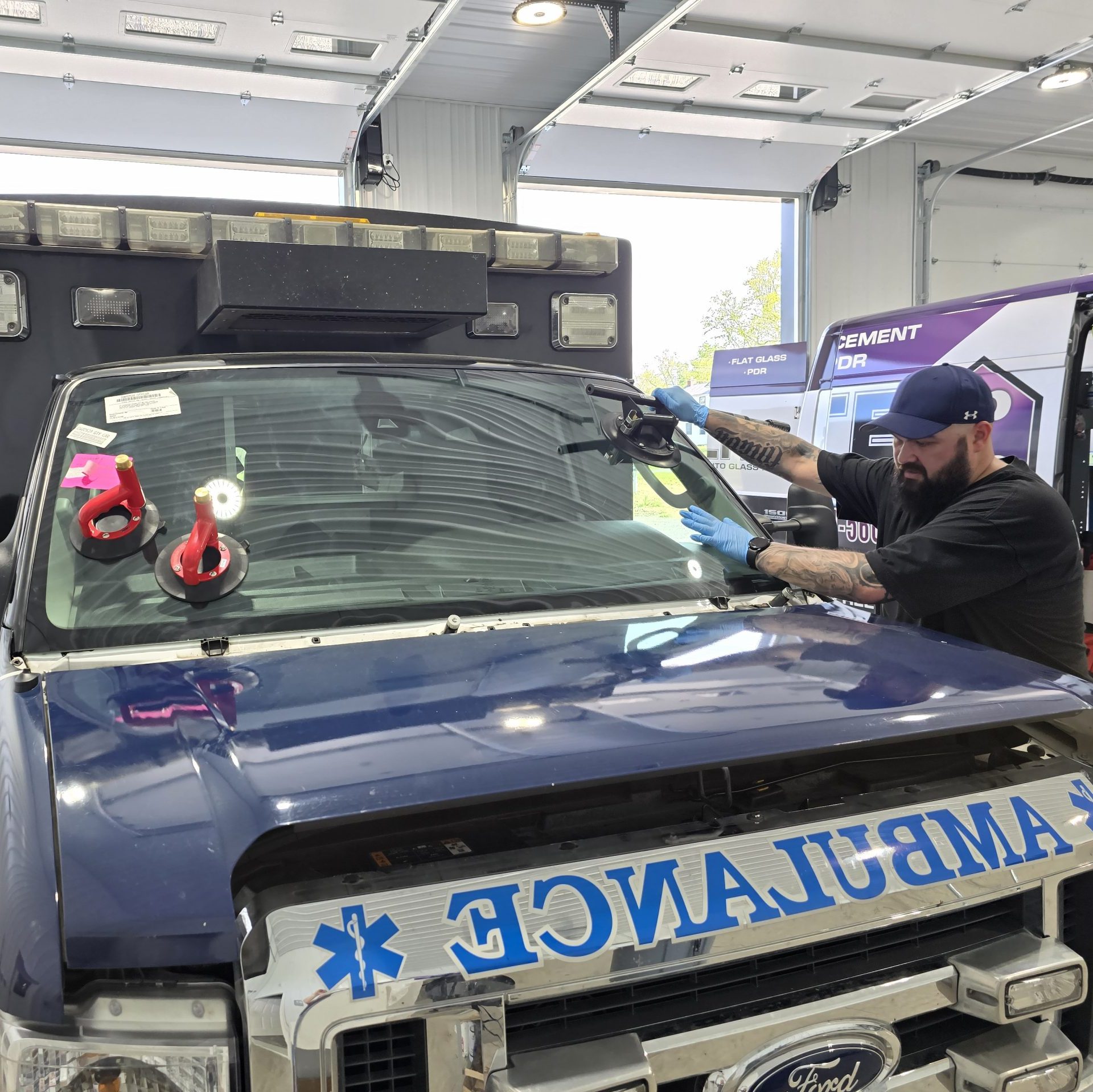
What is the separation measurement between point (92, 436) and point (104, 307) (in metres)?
1.14

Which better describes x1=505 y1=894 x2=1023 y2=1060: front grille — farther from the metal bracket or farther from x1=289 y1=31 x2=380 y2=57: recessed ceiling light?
the metal bracket

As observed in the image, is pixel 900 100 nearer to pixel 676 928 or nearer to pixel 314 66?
pixel 314 66

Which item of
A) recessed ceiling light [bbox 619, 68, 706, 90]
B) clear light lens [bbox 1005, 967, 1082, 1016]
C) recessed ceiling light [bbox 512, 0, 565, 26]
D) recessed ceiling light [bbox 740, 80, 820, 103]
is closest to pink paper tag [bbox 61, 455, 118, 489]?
clear light lens [bbox 1005, 967, 1082, 1016]

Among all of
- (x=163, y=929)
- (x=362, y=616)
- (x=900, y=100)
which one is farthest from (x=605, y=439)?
(x=900, y=100)

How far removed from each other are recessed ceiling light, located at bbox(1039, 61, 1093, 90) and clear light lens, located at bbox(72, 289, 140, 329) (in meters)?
8.35

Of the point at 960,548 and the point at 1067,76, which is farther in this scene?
the point at 1067,76

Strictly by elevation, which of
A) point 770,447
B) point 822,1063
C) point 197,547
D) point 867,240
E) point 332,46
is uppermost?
point 332,46

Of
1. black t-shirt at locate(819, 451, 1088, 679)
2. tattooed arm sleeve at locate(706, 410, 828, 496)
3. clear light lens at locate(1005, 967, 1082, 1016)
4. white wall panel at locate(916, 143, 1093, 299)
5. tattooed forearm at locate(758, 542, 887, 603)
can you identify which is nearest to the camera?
clear light lens at locate(1005, 967, 1082, 1016)

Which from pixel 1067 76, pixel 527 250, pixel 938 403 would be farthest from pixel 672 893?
pixel 1067 76

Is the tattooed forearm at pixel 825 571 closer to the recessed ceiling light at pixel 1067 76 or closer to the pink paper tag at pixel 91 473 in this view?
the pink paper tag at pixel 91 473

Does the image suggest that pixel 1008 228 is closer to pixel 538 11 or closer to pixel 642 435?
pixel 538 11

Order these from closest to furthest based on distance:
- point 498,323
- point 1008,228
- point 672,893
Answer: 1. point 672,893
2. point 498,323
3. point 1008,228

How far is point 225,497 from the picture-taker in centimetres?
257

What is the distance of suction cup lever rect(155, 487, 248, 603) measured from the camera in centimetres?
234
